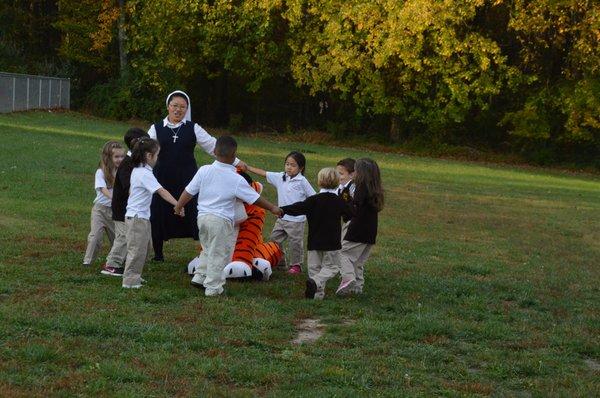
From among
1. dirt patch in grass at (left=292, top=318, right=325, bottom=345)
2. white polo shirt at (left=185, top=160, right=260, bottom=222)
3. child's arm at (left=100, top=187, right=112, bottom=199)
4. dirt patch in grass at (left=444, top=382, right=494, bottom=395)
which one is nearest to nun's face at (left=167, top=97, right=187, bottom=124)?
child's arm at (left=100, top=187, right=112, bottom=199)

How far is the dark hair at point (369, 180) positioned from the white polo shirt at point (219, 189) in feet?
4.00

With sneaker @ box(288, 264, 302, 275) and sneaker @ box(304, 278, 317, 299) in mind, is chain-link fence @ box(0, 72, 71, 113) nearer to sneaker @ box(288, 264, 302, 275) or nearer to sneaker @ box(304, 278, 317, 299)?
sneaker @ box(288, 264, 302, 275)

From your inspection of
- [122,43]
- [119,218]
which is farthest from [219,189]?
[122,43]

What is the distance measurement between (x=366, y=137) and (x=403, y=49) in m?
6.91

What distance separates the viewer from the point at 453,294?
1124 cm

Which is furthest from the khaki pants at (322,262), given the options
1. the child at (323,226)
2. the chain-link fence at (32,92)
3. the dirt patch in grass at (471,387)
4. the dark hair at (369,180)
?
the chain-link fence at (32,92)

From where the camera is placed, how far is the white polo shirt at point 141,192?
10305 millimetres

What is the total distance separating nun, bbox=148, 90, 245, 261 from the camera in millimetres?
11586

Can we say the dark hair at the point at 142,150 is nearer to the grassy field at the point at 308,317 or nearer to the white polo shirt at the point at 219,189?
the white polo shirt at the point at 219,189

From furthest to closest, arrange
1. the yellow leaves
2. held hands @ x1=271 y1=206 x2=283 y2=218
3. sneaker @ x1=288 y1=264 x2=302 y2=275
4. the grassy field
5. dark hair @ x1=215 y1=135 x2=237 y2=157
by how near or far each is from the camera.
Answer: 1. the yellow leaves
2. sneaker @ x1=288 y1=264 x2=302 y2=275
3. held hands @ x1=271 y1=206 x2=283 y2=218
4. dark hair @ x1=215 y1=135 x2=237 y2=157
5. the grassy field

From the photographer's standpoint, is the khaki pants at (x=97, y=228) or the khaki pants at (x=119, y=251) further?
the khaki pants at (x=97, y=228)

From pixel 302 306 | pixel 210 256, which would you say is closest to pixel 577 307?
pixel 302 306

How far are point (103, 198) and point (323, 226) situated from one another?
2590 millimetres

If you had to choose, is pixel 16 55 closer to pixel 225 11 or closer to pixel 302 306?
pixel 225 11
